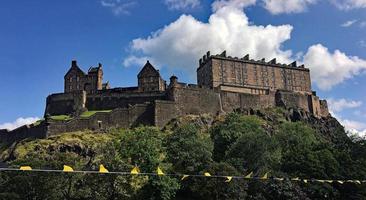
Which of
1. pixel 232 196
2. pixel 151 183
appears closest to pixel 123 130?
pixel 151 183

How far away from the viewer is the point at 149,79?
78188 millimetres

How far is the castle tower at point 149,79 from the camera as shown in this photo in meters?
77.8

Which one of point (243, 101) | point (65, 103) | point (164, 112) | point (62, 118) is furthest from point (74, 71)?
point (243, 101)

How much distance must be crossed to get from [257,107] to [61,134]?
1416 inches

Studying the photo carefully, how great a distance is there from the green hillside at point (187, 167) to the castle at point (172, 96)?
742 cm

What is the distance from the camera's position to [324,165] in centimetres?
4597

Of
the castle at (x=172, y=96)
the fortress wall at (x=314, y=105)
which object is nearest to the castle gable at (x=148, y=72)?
the castle at (x=172, y=96)

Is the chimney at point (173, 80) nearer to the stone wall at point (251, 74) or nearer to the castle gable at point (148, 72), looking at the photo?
the castle gable at point (148, 72)

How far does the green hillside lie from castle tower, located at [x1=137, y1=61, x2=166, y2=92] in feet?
64.9

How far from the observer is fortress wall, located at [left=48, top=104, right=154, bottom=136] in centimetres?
6303

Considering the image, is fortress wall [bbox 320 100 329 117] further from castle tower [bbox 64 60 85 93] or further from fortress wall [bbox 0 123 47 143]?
fortress wall [bbox 0 123 47 143]

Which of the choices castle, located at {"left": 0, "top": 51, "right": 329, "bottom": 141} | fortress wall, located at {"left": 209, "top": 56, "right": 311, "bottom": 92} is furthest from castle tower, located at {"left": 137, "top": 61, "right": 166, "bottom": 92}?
fortress wall, located at {"left": 209, "top": 56, "right": 311, "bottom": 92}

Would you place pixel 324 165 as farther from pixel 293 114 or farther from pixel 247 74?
pixel 247 74

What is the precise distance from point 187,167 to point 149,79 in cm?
3512
